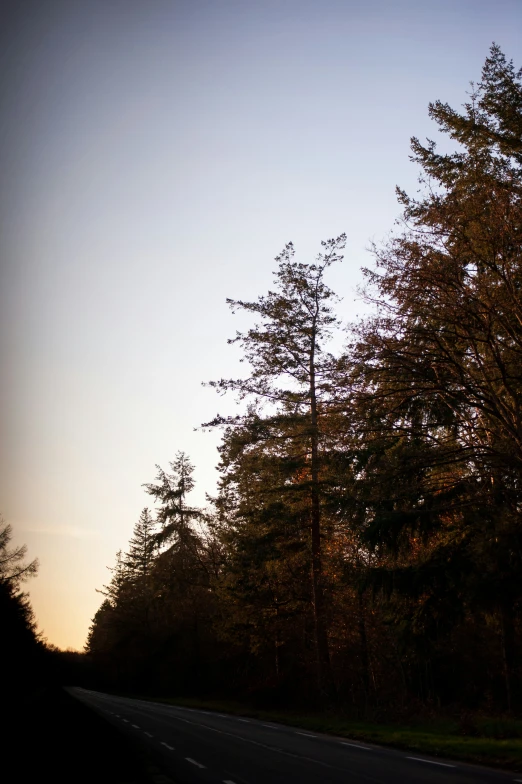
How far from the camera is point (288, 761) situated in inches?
528

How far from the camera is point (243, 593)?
1302 inches

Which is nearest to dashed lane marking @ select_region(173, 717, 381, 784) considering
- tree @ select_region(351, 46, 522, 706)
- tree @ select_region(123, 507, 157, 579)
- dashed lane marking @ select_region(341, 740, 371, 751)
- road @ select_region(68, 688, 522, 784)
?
road @ select_region(68, 688, 522, 784)

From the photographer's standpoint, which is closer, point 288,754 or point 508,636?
point 288,754

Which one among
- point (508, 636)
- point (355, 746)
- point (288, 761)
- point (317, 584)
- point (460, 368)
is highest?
point (460, 368)

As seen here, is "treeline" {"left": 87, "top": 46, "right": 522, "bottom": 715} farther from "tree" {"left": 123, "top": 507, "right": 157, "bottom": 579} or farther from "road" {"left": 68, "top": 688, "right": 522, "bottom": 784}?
"tree" {"left": 123, "top": 507, "right": 157, "bottom": 579}

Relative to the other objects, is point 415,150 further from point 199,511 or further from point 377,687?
point 199,511

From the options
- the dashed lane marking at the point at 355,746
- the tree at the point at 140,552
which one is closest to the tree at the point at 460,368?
the dashed lane marking at the point at 355,746

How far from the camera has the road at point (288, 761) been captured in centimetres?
1095

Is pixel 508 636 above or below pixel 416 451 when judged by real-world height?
below

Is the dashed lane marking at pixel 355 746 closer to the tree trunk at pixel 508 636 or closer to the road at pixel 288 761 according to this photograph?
the road at pixel 288 761

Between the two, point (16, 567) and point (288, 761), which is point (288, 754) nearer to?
point (288, 761)

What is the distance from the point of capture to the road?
35.9ft

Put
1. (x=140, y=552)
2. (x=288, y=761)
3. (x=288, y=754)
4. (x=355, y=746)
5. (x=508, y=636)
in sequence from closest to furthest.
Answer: (x=288, y=761) → (x=288, y=754) → (x=355, y=746) → (x=508, y=636) → (x=140, y=552)

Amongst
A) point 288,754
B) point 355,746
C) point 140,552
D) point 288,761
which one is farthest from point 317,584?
point 140,552
